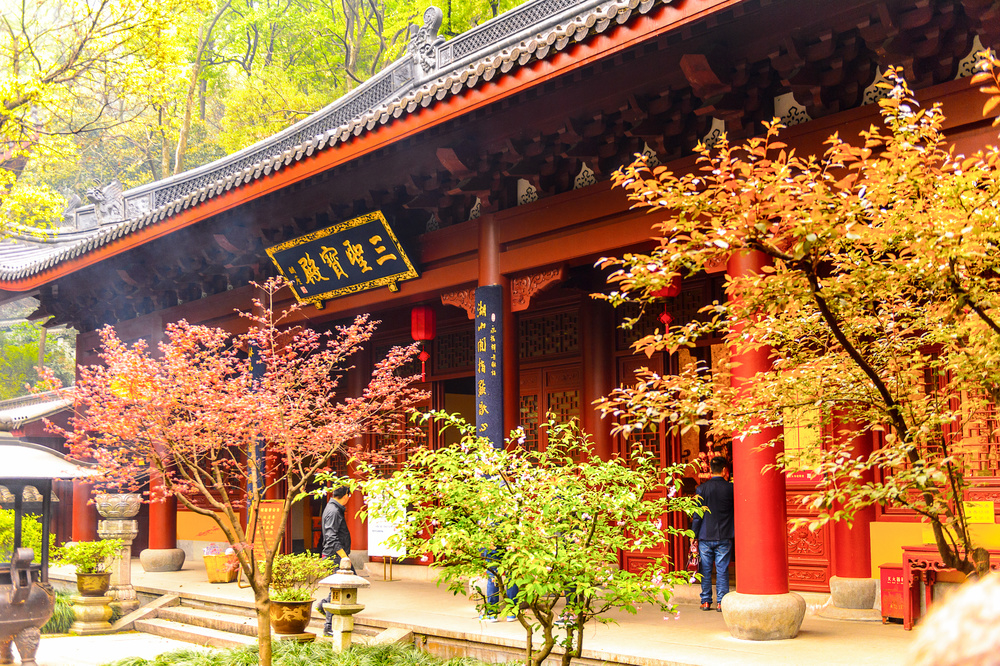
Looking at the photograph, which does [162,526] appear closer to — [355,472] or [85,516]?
[355,472]

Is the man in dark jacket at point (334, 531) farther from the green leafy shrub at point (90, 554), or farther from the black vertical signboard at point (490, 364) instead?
the green leafy shrub at point (90, 554)

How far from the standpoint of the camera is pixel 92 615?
967cm

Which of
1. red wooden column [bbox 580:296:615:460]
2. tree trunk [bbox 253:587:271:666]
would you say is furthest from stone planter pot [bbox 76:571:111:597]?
red wooden column [bbox 580:296:615:460]

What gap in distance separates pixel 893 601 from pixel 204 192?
23.6 feet

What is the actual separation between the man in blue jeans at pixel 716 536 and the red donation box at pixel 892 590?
3.99 feet

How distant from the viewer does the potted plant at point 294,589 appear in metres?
→ 7.73

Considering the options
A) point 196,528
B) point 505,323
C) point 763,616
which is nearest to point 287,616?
point 505,323

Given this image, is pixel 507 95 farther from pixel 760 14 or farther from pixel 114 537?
pixel 114 537

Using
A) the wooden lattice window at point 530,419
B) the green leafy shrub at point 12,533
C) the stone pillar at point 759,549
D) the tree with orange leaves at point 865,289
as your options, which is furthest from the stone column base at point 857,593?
the green leafy shrub at point 12,533

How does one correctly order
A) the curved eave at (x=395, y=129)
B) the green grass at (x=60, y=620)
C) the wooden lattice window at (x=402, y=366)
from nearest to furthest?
the curved eave at (x=395, y=129)
the green grass at (x=60, y=620)
the wooden lattice window at (x=402, y=366)

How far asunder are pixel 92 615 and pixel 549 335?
5.83 meters

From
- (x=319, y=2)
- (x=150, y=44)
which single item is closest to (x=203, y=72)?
(x=319, y=2)

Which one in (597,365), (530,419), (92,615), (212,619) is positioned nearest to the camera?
(212,619)

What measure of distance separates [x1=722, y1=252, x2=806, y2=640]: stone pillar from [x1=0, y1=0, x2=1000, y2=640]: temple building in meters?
0.02
